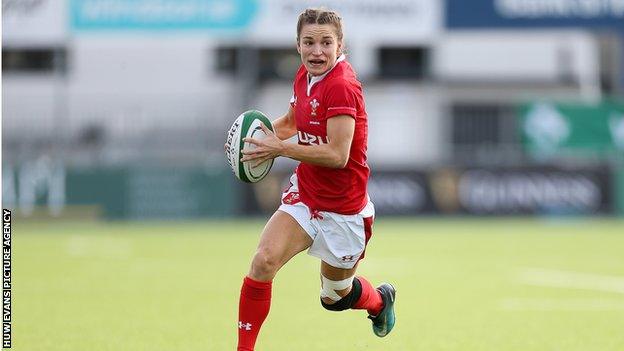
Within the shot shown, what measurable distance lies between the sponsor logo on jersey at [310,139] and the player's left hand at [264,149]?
0.22m

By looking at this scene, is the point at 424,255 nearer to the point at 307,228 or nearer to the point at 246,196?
the point at 246,196

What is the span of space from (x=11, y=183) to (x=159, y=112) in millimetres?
3306

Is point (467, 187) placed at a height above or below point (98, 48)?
below

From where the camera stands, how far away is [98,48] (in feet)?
107

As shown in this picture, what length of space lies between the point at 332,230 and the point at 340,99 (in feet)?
2.56

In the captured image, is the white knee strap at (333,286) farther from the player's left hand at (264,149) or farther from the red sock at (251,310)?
the player's left hand at (264,149)

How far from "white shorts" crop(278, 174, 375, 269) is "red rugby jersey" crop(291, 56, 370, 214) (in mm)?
42

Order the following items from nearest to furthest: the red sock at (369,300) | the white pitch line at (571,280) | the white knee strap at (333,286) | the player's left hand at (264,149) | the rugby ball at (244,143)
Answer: the player's left hand at (264,149), the rugby ball at (244,143), the white knee strap at (333,286), the red sock at (369,300), the white pitch line at (571,280)

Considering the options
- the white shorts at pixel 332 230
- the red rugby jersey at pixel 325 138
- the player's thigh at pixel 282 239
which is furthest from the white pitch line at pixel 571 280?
the player's thigh at pixel 282 239

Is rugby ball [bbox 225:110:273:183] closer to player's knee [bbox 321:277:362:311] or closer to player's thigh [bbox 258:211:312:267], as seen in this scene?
player's thigh [bbox 258:211:312:267]

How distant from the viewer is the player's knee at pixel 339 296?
7.53 m

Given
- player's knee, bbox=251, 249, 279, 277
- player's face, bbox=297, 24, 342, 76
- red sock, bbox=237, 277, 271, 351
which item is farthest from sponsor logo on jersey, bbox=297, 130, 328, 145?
red sock, bbox=237, 277, 271, 351

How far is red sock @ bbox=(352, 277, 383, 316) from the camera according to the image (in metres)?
7.85

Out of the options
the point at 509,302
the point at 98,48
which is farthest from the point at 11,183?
the point at 509,302
